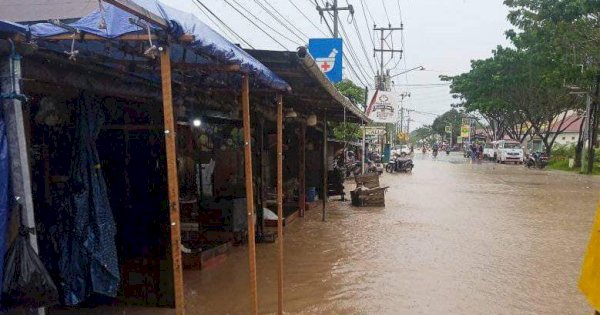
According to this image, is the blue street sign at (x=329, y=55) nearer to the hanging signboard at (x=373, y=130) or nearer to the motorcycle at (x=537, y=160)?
the hanging signboard at (x=373, y=130)

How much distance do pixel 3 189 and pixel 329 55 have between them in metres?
11.0

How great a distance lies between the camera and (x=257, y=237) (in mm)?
8195

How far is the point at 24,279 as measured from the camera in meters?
2.79

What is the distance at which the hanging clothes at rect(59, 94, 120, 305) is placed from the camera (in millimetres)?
4270

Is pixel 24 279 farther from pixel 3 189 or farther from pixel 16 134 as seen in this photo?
pixel 16 134

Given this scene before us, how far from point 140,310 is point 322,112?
7175mm

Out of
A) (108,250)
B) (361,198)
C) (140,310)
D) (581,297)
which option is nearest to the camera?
(108,250)

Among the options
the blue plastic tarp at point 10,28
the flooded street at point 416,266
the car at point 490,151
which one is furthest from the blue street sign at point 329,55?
the car at point 490,151

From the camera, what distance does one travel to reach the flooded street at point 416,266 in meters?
5.40

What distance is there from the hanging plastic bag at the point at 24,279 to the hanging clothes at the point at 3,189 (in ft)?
0.22

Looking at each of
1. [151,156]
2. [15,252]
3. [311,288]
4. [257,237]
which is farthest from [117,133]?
[257,237]

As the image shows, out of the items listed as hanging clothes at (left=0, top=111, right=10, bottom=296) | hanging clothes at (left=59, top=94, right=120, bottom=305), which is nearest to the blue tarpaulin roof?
hanging clothes at (left=0, top=111, right=10, bottom=296)

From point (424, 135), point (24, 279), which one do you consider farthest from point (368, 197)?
point (424, 135)

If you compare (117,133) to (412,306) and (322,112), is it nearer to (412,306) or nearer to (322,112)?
(412,306)
